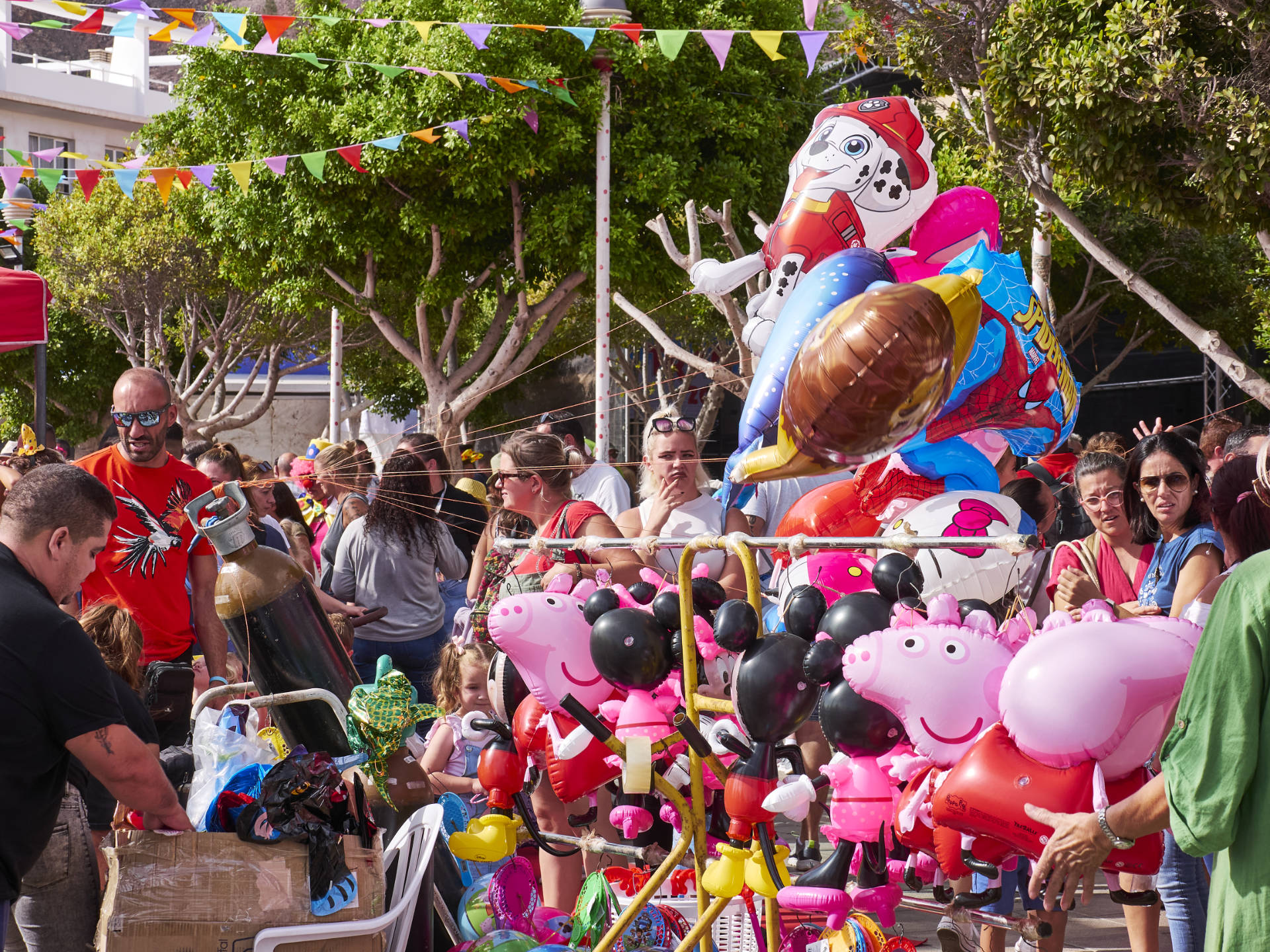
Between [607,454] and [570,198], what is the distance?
3.77m

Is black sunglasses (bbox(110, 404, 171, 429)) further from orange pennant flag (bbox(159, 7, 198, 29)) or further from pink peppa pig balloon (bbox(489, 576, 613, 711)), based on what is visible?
orange pennant flag (bbox(159, 7, 198, 29))

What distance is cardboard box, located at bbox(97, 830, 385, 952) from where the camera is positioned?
102 inches

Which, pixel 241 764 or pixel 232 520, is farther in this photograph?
pixel 232 520

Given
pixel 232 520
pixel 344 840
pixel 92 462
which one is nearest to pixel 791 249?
pixel 232 520

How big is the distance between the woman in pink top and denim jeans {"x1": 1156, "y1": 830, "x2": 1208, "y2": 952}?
73cm

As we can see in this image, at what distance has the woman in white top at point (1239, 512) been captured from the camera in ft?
8.95

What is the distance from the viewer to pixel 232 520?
11.6 ft

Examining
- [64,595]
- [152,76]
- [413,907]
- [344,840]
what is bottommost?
[413,907]

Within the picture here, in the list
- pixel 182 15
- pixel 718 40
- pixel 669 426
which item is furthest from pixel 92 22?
pixel 669 426

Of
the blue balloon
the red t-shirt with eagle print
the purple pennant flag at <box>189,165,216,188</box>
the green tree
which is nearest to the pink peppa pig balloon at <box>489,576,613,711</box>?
the blue balloon

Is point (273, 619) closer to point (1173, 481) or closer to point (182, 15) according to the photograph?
point (1173, 481)

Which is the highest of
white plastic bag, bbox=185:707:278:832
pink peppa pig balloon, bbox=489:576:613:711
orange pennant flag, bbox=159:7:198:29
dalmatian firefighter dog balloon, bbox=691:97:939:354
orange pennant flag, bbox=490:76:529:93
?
orange pennant flag, bbox=490:76:529:93

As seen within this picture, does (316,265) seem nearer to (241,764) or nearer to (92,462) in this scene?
(92,462)

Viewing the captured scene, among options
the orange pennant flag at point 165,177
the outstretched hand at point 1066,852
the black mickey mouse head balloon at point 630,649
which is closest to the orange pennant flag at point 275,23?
the orange pennant flag at point 165,177
